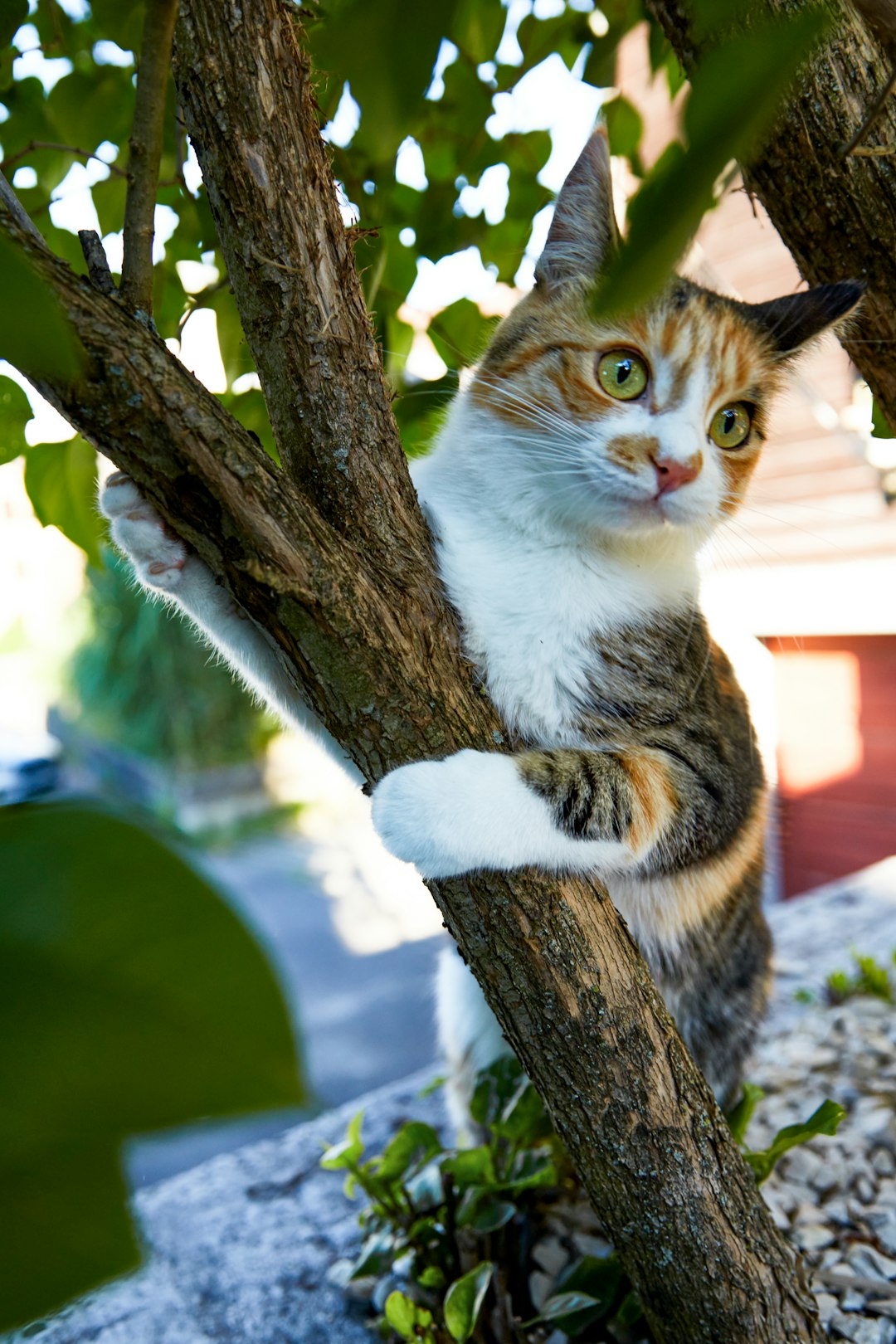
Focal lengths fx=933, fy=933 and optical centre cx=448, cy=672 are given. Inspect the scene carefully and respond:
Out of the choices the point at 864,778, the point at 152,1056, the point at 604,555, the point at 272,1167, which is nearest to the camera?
the point at 152,1056

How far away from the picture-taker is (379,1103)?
2012 mm

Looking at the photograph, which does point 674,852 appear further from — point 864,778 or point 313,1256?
point 864,778

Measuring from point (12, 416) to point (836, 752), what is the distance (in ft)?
11.3

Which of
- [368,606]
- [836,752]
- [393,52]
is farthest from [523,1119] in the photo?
[836,752]

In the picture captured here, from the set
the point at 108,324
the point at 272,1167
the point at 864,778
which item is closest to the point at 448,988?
the point at 272,1167

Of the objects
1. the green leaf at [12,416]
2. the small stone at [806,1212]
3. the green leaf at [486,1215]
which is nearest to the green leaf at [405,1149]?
the green leaf at [486,1215]

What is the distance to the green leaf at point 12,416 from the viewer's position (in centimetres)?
103

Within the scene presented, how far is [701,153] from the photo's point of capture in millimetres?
176

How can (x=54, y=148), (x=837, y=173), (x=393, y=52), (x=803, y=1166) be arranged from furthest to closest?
(x=803, y=1166) < (x=837, y=173) < (x=54, y=148) < (x=393, y=52)

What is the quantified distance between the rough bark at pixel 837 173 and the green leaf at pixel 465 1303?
3.99 feet

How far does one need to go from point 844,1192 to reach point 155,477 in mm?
1451

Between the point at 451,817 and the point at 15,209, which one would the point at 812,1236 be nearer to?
the point at 451,817

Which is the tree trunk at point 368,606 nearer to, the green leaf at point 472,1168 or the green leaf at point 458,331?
the green leaf at point 472,1168

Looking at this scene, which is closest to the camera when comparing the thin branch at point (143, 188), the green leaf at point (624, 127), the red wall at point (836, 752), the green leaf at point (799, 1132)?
the thin branch at point (143, 188)
